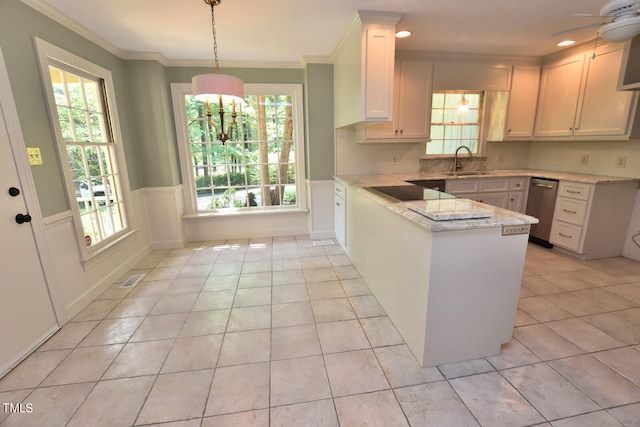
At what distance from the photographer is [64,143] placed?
235 centimetres

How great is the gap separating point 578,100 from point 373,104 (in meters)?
2.57

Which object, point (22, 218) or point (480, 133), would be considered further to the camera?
point (480, 133)

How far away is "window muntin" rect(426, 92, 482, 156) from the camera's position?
3955 millimetres

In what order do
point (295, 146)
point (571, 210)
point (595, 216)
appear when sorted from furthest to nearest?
point (295, 146) → point (571, 210) → point (595, 216)

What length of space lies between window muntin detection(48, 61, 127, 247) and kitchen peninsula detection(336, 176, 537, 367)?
8.83ft

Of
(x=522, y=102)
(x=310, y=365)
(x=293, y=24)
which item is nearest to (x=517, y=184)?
(x=522, y=102)

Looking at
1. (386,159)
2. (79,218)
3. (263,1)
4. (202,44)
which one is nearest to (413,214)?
(263,1)

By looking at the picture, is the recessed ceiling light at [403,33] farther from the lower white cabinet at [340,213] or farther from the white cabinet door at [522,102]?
the white cabinet door at [522,102]

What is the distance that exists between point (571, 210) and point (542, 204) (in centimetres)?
33

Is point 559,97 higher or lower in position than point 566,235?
higher

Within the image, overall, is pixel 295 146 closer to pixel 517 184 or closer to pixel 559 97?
pixel 517 184

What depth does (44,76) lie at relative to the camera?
2.16 m

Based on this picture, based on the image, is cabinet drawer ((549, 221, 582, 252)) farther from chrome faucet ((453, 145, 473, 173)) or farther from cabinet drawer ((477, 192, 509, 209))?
chrome faucet ((453, 145, 473, 173))

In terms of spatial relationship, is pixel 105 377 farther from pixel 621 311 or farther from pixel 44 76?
pixel 621 311
